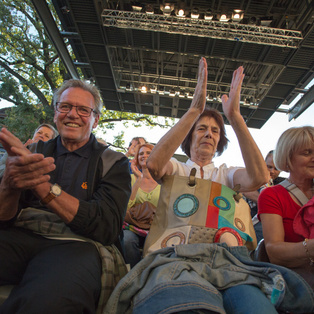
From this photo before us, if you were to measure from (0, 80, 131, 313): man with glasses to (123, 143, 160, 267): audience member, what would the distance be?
Answer: 2.91 ft

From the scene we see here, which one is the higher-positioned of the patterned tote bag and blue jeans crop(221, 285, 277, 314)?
the patterned tote bag

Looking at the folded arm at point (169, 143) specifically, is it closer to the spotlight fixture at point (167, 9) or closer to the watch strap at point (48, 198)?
the watch strap at point (48, 198)

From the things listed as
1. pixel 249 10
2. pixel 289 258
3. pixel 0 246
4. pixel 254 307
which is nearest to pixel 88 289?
pixel 0 246

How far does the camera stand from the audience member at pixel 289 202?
1462mm

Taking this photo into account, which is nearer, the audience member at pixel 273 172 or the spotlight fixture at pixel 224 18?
the audience member at pixel 273 172

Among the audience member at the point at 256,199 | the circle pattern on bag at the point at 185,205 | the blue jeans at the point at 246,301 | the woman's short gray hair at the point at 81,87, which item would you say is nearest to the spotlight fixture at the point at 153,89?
the audience member at the point at 256,199

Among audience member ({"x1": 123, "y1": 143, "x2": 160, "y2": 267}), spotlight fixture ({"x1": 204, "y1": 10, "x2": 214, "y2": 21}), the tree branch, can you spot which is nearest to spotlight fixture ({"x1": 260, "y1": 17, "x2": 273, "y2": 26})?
spotlight fixture ({"x1": 204, "y1": 10, "x2": 214, "y2": 21})

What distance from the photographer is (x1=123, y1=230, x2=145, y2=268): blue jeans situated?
7.82 ft

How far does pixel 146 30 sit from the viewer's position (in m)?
9.61

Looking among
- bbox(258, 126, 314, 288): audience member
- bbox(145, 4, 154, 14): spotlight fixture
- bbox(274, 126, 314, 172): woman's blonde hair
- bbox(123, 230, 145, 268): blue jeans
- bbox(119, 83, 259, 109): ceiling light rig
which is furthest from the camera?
bbox(119, 83, 259, 109): ceiling light rig

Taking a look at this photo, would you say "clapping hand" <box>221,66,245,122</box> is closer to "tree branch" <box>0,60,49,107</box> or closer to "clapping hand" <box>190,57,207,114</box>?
"clapping hand" <box>190,57,207,114</box>

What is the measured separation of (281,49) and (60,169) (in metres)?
10.1

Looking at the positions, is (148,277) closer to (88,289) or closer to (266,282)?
(88,289)

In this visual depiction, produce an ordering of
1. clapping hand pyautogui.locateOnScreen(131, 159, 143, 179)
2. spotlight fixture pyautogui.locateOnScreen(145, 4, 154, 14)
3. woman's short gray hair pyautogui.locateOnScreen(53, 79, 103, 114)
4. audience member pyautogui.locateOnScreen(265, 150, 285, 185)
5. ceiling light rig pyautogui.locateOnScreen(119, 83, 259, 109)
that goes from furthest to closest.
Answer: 1. ceiling light rig pyautogui.locateOnScreen(119, 83, 259, 109)
2. spotlight fixture pyautogui.locateOnScreen(145, 4, 154, 14)
3. audience member pyautogui.locateOnScreen(265, 150, 285, 185)
4. clapping hand pyautogui.locateOnScreen(131, 159, 143, 179)
5. woman's short gray hair pyautogui.locateOnScreen(53, 79, 103, 114)
